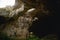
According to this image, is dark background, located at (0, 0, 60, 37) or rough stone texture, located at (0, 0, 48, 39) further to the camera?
dark background, located at (0, 0, 60, 37)

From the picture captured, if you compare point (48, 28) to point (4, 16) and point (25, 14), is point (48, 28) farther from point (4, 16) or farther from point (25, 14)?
point (4, 16)

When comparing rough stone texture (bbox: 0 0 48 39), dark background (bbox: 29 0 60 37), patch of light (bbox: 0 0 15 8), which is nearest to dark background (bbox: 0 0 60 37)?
dark background (bbox: 29 0 60 37)

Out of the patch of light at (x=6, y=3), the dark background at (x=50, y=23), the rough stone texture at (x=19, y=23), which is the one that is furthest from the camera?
the patch of light at (x=6, y=3)

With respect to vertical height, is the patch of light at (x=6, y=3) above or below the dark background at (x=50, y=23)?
above

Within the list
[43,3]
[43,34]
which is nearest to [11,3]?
[43,3]

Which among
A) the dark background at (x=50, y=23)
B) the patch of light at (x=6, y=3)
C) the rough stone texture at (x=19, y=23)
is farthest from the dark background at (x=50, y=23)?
the patch of light at (x=6, y=3)

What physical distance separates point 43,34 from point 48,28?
0.62ft

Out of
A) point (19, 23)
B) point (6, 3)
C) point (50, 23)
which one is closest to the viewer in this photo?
point (19, 23)

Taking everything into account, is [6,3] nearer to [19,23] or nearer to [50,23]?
[19,23]

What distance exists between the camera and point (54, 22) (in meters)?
4.63

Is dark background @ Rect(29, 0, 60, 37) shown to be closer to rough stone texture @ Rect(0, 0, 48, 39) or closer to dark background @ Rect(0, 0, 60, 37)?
dark background @ Rect(0, 0, 60, 37)

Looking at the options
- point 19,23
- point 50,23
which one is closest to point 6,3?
point 19,23

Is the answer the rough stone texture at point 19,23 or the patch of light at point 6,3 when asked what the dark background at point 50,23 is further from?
the patch of light at point 6,3

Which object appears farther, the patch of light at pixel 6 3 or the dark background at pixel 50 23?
the patch of light at pixel 6 3
